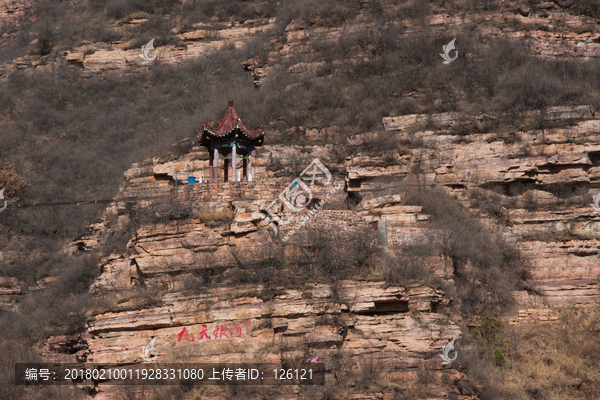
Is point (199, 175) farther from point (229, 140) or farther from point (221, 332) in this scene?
point (221, 332)

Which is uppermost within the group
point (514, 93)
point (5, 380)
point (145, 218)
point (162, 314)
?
point (514, 93)

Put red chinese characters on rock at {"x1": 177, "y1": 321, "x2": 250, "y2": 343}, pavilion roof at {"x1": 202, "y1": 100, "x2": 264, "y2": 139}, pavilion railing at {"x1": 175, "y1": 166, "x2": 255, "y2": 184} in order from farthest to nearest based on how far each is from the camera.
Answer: pavilion railing at {"x1": 175, "y1": 166, "x2": 255, "y2": 184} < pavilion roof at {"x1": 202, "y1": 100, "x2": 264, "y2": 139} < red chinese characters on rock at {"x1": 177, "y1": 321, "x2": 250, "y2": 343}

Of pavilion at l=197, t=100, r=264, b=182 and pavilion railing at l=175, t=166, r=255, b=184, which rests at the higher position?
pavilion at l=197, t=100, r=264, b=182


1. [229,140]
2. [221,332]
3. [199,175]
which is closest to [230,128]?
[229,140]

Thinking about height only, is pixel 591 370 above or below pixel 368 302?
below

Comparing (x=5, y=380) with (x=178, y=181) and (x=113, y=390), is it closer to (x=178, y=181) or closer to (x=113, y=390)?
(x=113, y=390)

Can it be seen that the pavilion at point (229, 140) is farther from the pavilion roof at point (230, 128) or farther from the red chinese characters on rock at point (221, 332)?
the red chinese characters on rock at point (221, 332)

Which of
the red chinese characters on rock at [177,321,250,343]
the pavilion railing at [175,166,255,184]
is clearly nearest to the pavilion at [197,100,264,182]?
the pavilion railing at [175,166,255,184]

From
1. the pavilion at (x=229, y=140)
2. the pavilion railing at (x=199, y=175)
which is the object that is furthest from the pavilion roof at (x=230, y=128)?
the pavilion railing at (x=199, y=175)

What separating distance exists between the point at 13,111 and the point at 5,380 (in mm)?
27104

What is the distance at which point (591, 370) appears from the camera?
52.6 ft

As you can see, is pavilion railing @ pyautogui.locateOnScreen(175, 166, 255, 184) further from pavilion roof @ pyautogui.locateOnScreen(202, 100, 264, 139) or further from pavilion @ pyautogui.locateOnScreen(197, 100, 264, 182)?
pavilion roof @ pyautogui.locateOnScreen(202, 100, 264, 139)

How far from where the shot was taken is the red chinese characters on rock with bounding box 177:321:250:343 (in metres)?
15.1

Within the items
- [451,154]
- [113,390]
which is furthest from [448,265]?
[113,390]
